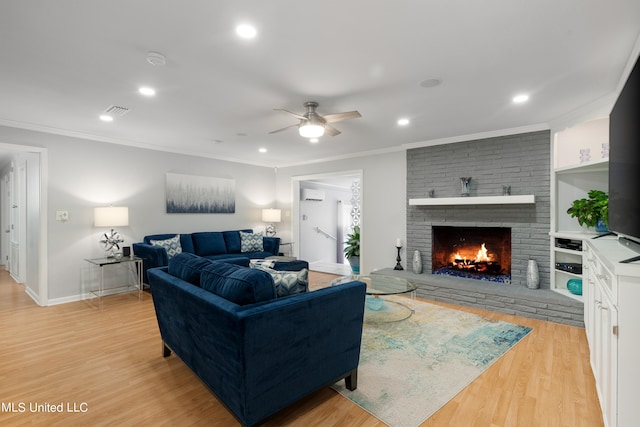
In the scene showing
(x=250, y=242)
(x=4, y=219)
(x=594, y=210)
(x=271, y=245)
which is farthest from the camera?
(x=4, y=219)

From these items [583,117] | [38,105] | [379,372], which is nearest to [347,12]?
[379,372]

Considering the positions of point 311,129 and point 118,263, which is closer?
point 311,129

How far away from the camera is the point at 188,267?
233 centimetres

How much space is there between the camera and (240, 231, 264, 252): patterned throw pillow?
237 inches

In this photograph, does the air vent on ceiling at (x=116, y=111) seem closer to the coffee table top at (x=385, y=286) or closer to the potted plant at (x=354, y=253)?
the coffee table top at (x=385, y=286)

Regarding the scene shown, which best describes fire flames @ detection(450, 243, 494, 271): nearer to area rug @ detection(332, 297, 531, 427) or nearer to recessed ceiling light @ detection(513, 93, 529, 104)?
area rug @ detection(332, 297, 531, 427)

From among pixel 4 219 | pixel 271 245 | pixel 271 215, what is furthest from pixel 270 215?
pixel 4 219

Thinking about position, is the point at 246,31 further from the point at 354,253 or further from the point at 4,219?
the point at 4,219

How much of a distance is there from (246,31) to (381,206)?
4.05 m

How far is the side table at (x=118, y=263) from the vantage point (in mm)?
4312

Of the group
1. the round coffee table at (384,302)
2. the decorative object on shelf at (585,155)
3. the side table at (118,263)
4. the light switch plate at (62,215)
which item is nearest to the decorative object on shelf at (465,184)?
the decorative object on shelf at (585,155)

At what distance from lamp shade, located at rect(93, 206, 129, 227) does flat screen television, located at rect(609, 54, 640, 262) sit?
5259 mm

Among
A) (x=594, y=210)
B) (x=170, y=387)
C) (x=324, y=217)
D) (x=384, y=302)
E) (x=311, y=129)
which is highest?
(x=311, y=129)

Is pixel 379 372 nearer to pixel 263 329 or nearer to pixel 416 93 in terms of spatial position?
pixel 263 329
